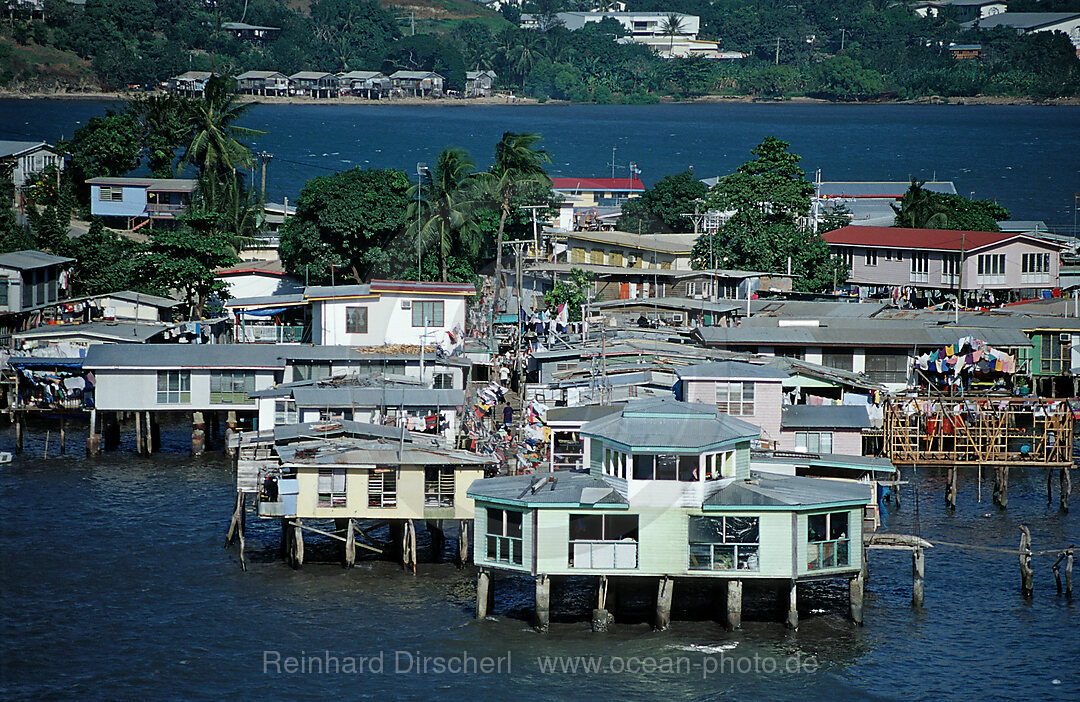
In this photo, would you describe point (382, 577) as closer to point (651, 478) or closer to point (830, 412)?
point (651, 478)

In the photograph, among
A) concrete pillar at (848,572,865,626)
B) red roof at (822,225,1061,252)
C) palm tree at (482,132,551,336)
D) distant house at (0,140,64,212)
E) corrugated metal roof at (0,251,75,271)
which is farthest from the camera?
distant house at (0,140,64,212)

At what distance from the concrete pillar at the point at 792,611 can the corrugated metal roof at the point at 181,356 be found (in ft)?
86.3

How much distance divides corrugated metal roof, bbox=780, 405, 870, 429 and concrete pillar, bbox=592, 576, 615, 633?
11135mm

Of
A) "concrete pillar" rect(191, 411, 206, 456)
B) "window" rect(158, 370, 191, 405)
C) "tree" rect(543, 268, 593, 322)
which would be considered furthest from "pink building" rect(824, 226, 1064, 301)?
"window" rect(158, 370, 191, 405)

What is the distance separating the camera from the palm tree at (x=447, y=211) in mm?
79562

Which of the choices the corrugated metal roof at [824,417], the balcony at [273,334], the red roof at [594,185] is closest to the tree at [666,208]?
the red roof at [594,185]

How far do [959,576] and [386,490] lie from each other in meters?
17.3

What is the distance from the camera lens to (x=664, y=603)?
1538 inches

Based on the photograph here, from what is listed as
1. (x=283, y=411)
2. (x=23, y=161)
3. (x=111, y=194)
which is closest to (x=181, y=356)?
(x=283, y=411)

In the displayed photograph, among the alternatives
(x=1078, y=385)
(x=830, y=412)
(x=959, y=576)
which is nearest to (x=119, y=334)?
(x=830, y=412)

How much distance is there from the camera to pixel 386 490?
44.0m

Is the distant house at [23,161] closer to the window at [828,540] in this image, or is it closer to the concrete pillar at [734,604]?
the concrete pillar at [734,604]

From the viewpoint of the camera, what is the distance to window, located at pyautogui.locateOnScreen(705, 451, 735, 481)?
38500 millimetres

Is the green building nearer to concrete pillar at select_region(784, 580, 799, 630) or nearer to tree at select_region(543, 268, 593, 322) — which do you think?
concrete pillar at select_region(784, 580, 799, 630)
